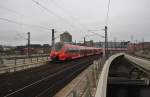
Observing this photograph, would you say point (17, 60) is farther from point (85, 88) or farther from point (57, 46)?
point (85, 88)

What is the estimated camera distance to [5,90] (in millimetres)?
15234

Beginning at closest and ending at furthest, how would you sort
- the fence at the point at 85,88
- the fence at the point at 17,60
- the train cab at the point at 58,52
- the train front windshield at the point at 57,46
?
the fence at the point at 85,88, the fence at the point at 17,60, the train cab at the point at 58,52, the train front windshield at the point at 57,46

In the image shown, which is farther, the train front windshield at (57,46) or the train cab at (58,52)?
the train front windshield at (57,46)

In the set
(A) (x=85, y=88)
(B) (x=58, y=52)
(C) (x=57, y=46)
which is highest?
(C) (x=57, y=46)

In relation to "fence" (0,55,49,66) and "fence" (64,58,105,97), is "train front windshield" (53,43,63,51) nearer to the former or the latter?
"fence" (0,55,49,66)

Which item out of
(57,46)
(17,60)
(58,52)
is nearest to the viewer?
(17,60)

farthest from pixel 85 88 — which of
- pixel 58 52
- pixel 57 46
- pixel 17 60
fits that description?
pixel 57 46

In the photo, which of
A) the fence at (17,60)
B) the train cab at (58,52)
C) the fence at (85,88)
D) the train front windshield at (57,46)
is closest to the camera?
the fence at (85,88)

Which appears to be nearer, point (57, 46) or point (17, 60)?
point (17, 60)

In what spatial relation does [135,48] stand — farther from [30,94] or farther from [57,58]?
[30,94]

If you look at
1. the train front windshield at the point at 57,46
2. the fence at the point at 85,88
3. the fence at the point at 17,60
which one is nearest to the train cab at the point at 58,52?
the train front windshield at the point at 57,46

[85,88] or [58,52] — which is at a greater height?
[58,52]

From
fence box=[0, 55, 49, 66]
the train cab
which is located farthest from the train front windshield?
fence box=[0, 55, 49, 66]

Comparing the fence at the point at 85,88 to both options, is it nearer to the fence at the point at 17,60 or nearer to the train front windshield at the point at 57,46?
the fence at the point at 17,60
